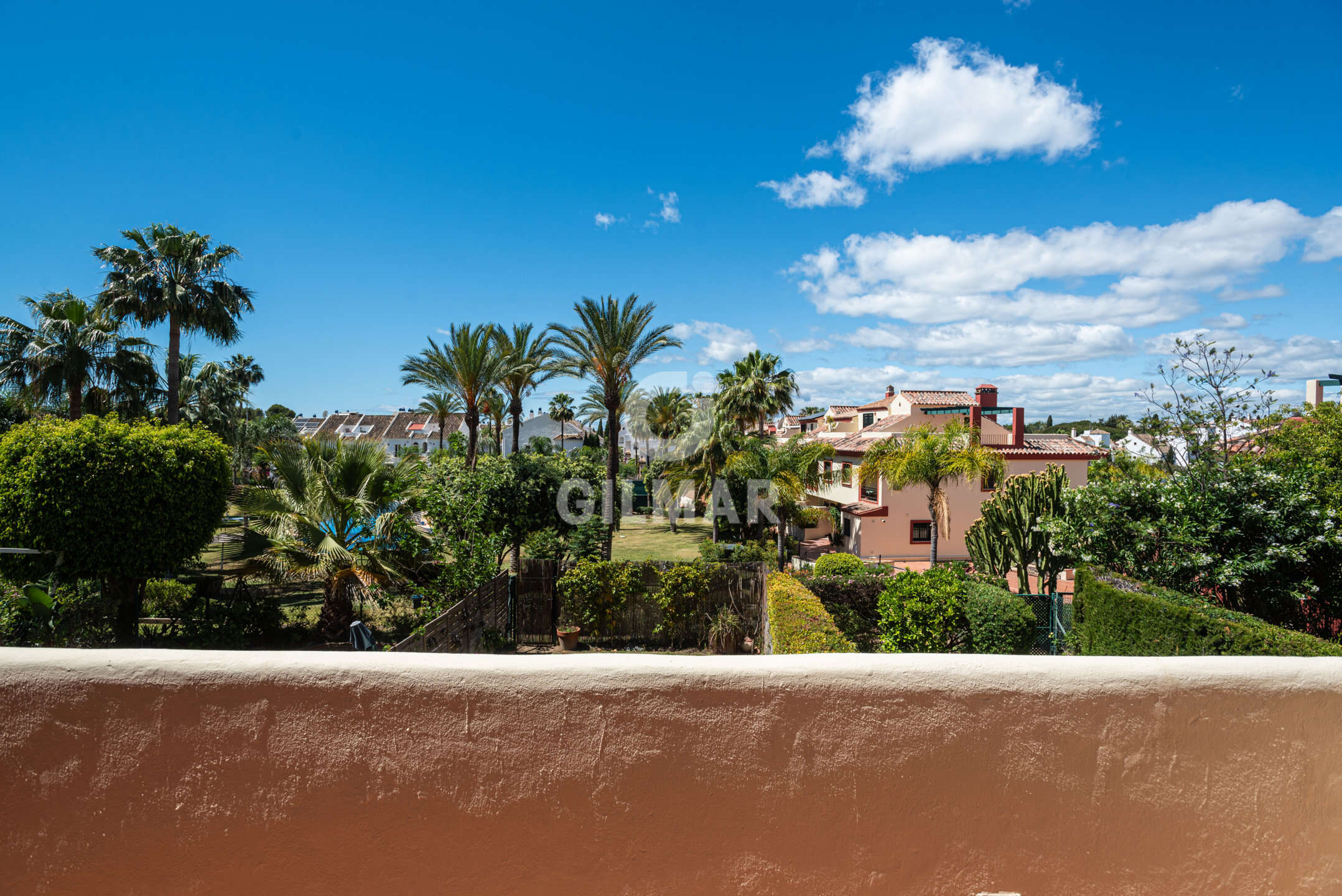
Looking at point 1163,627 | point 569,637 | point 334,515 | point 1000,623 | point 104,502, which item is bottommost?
point 569,637

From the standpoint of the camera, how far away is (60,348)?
72.6 feet

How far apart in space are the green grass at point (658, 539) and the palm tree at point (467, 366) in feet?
24.9

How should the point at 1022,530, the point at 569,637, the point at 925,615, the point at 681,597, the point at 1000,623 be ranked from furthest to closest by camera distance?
the point at 1022,530
the point at 681,597
the point at 569,637
the point at 925,615
the point at 1000,623

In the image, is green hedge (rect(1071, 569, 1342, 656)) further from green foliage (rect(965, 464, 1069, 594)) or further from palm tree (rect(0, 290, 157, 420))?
palm tree (rect(0, 290, 157, 420))

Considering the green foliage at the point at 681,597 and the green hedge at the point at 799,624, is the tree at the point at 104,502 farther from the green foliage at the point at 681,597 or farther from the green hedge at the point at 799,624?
the green hedge at the point at 799,624

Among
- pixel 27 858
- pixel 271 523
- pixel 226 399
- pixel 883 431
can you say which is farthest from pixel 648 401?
pixel 27 858

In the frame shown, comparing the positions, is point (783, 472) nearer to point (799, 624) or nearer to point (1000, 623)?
point (1000, 623)

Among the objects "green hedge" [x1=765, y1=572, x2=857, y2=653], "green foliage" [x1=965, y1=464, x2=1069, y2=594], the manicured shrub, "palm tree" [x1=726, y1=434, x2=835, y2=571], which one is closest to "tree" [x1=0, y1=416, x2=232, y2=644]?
"green hedge" [x1=765, y1=572, x2=857, y2=653]

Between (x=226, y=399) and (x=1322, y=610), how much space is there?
49383mm

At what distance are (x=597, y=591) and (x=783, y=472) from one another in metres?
12.3

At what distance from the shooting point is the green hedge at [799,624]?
9843mm

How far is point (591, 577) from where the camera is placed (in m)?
15.4

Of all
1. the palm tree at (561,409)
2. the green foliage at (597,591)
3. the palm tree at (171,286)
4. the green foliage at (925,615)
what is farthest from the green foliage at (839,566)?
the palm tree at (561,409)

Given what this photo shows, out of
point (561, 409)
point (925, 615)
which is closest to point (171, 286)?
point (925, 615)
